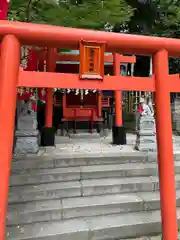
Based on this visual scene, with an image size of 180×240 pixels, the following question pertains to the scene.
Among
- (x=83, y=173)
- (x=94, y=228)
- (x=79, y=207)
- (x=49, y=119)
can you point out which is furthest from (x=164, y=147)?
(x=49, y=119)

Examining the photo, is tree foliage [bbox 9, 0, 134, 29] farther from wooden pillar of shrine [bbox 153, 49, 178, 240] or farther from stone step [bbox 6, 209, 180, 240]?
stone step [bbox 6, 209, 180, 240]

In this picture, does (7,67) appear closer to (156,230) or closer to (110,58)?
(156,230)

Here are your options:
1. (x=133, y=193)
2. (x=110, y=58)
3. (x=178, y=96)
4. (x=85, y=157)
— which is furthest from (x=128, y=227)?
(x=178, y=96)

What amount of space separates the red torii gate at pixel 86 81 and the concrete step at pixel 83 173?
2074mm

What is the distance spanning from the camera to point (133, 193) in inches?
209

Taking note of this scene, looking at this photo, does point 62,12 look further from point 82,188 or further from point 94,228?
point 94,228

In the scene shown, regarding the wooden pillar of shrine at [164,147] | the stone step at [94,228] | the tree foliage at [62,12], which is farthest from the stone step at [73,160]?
the tree foliage at [62,12]

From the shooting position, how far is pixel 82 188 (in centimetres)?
514

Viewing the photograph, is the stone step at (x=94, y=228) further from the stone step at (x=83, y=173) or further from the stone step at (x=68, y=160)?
the stone step at (x=68, y=160)

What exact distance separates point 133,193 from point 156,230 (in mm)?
958

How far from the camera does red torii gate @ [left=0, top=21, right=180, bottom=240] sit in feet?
9.89

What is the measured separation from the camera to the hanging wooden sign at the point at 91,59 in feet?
10.9

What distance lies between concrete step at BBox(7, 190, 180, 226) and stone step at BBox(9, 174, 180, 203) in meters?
0.11

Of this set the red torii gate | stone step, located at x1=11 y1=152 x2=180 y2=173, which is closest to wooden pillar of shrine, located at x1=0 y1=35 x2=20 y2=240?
the red torii gate
